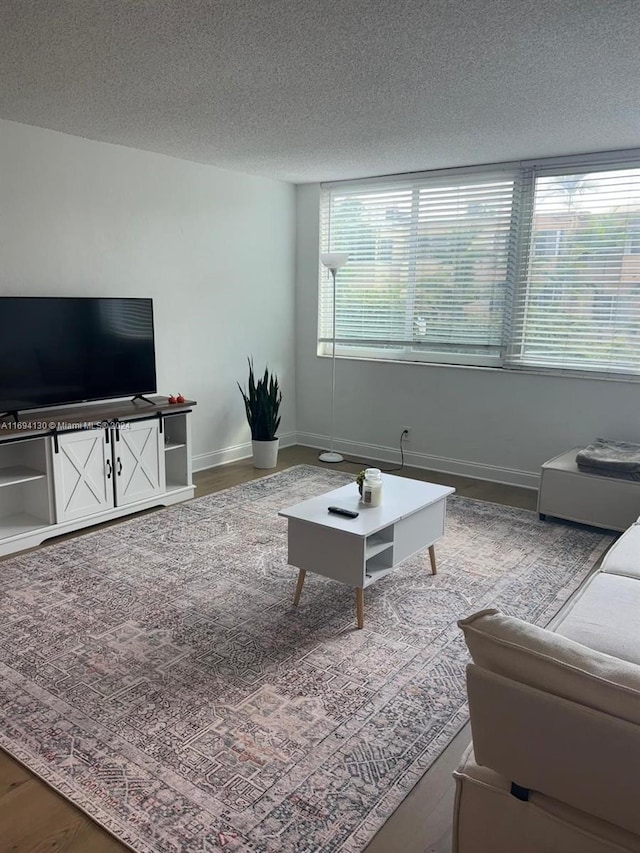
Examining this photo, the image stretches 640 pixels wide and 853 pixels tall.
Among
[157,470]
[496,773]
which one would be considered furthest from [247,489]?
[496,773]

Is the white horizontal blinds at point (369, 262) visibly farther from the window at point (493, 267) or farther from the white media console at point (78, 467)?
the white media console at point (78, 467)

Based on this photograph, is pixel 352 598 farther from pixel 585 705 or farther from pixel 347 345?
pixel 347 345

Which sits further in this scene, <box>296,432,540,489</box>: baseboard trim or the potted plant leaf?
the potted plant leaf

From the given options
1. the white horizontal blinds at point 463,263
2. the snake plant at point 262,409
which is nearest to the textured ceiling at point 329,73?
the white horizontal blinds at point 463,263

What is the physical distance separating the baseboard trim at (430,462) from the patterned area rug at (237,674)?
1.06 m

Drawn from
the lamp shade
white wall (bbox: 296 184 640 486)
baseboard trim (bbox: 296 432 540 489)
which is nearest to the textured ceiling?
the lamp shade

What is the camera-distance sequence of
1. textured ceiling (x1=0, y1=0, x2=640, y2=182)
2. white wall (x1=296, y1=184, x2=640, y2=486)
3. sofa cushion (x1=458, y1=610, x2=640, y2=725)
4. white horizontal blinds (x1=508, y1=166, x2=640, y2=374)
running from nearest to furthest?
sofa cushion (x1=458, y1=610, x2=640, y2=725) → textured ceiling (x1=0, y1=0, x2=640, y2=182) → white horizontal blinds (x1=508, y1=166, x2=640, y2=374) → white wall (x1=296, y1=184, x2=640, y2=486)

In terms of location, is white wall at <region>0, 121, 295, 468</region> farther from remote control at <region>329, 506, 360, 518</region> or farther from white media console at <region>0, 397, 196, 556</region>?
remote control at <region>329, 506, 360, 518</region>

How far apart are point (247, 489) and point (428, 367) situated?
72.0 inches

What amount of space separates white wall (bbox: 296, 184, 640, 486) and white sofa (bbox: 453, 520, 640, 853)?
12.1ft

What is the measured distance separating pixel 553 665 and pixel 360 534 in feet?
5.10

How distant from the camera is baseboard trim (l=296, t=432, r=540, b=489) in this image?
5.17m

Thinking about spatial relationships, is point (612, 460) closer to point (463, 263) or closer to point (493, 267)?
point (493, 267)

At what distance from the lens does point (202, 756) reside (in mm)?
2102
